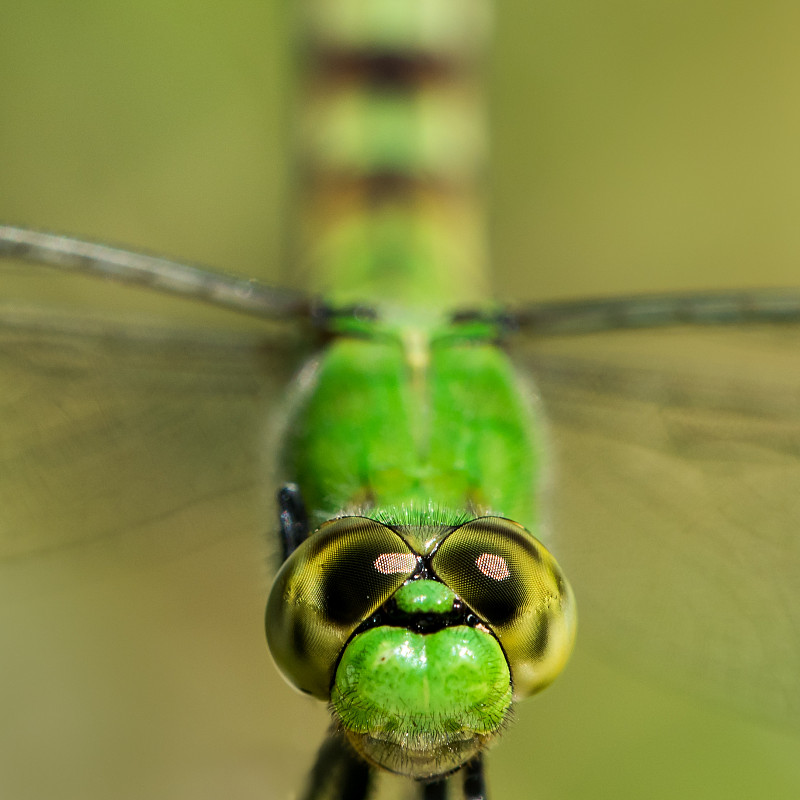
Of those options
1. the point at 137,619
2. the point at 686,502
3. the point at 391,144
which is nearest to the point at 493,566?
the point at 686,502

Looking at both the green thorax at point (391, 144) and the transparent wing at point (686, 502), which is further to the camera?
the green thorax at point (391, 144)

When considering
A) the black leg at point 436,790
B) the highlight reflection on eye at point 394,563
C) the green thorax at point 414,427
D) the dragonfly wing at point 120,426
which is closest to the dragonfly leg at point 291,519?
the green thorax at point 414,427

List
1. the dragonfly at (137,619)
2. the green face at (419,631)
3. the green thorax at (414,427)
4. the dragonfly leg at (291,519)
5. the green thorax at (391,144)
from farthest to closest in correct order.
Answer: the green thorax at (391,144) → the dragonfly at (137,619) → the green thorax at (414,427) → the dragonfly leg at (291,519) → the green face at (419,631)

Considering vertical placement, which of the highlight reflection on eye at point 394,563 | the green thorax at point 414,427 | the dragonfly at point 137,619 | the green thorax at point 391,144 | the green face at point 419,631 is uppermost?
the green thorax at point 391,144

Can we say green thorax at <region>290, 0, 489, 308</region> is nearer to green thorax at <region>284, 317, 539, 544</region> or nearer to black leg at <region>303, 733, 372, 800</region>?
green thorax at <region>284, 317, 539, 544</region>

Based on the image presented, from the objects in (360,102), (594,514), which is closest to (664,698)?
(594,514)

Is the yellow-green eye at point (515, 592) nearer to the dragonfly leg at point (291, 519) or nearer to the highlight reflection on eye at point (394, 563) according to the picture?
the highlight reflection on eye at point (394, 563)

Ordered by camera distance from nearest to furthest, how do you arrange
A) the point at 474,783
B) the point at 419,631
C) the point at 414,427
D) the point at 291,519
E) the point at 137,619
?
the point at 419,631, the point at 474,783, the point at 291,519, the point at 414,427, the point at 137,619

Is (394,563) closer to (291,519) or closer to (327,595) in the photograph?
(327,595)
